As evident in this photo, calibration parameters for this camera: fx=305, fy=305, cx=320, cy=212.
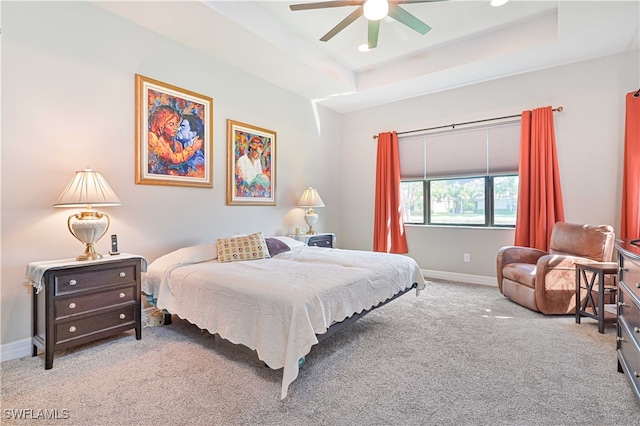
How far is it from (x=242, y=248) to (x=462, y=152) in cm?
356

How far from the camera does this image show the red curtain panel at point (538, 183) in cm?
384

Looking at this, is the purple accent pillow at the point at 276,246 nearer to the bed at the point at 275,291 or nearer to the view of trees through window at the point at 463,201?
the bed at the point at 275,291

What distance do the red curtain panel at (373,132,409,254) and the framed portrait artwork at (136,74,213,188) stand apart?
285cm

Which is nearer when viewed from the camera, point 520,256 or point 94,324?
point 94,324

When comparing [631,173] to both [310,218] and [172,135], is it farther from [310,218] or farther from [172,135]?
[172,135]

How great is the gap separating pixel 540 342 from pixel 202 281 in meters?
2.80

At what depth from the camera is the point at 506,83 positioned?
14.0ft

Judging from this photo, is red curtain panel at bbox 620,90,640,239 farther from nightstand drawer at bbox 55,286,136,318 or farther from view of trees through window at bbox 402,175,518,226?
nightstand drawer at bbox 55,286,136,318

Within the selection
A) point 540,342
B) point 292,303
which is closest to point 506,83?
point 540,342

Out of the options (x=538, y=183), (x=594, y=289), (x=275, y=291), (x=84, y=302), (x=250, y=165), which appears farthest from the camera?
(x=250, y=165)

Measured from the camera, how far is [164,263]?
2.78 meters

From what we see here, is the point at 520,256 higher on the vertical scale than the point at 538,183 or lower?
lower

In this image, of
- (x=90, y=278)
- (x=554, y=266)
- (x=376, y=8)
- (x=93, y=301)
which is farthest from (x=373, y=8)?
(x=93, y=301)

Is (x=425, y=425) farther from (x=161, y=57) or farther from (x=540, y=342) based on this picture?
(x=161, y=57)
